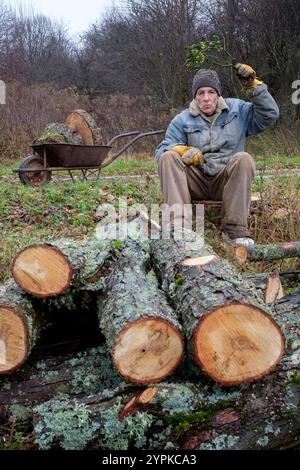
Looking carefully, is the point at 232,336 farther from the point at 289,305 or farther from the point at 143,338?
the point at 289,305

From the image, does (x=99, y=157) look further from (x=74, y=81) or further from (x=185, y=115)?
(x=74, y=81)

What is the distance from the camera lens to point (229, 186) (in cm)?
411

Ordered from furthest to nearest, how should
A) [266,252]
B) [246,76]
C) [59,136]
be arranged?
[59,136] → [246,76] → [266,252]

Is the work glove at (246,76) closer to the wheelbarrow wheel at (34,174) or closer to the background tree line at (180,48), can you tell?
the wheelbarrow wheel at (34,174)

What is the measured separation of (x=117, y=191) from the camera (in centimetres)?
591


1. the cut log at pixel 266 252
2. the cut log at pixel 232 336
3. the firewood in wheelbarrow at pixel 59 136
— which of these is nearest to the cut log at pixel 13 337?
the cut log at pixel 232 336

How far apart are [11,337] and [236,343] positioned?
34.7 inches

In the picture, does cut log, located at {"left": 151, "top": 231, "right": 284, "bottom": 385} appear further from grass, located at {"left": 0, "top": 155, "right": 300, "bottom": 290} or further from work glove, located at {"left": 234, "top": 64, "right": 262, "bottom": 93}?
work glove, located at {"left": 234, "top": 64, "right": 262, "bottom": 93}

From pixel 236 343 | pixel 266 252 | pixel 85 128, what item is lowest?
pixel 266 252

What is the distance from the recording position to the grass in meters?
4.04

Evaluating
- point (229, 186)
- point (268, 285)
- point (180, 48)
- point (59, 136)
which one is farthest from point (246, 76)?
point (180, 48)

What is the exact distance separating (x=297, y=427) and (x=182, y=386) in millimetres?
437

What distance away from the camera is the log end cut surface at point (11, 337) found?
1.97 m
